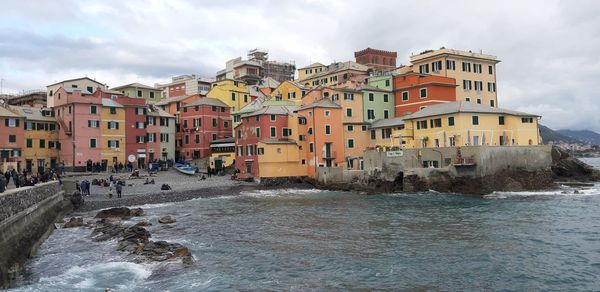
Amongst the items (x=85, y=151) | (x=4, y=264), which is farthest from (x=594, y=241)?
(x=85, y=151)

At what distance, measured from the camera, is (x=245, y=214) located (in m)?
39.0

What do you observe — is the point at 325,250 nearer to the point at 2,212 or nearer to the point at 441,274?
the point at 441,274

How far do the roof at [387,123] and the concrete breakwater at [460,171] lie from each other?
7232 millimetres

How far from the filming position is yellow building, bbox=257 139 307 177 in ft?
207

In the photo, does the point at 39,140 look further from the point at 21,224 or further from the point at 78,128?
the point at 21,224

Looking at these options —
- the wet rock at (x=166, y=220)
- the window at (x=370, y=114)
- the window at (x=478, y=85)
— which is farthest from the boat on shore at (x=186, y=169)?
the window at (x=478, y=85)

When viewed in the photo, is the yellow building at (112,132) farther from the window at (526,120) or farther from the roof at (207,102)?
the window at (526,120)

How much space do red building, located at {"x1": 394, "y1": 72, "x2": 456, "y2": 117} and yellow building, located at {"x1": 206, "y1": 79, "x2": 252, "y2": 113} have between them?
104 feet

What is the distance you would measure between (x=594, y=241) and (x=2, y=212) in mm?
30134

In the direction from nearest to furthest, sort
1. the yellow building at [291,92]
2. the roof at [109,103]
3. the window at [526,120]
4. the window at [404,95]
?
the window at [526,120] → the roof at [109,103] → the window at [404,95] → the yellow building at [291,92]

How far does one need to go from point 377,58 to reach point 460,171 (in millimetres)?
67416

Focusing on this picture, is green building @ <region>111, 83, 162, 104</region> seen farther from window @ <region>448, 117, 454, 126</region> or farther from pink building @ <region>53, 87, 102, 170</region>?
window @ <region>448, 117, 454, 126</region>

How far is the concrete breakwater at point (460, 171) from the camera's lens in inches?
1996

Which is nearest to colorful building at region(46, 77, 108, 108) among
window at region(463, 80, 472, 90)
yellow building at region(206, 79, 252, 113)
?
yellow building at region(206, 79, 252, 113)
